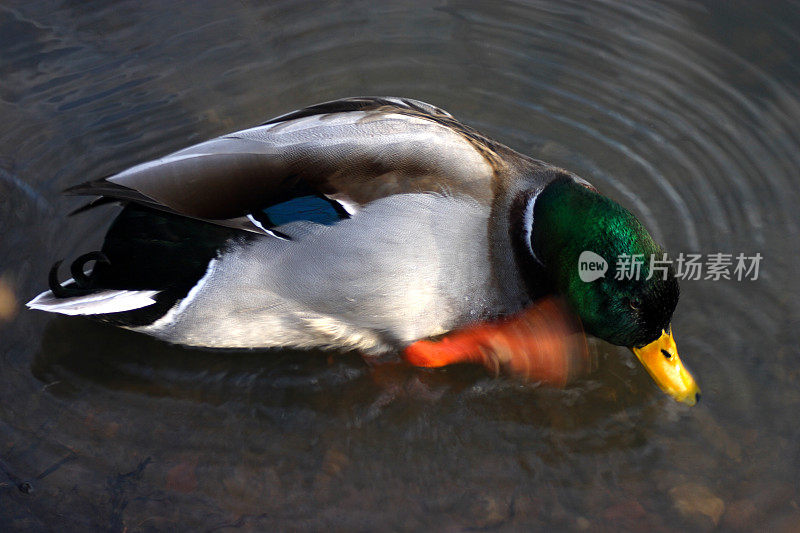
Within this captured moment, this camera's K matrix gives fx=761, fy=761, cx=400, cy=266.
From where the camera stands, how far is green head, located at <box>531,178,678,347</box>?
3074 mm

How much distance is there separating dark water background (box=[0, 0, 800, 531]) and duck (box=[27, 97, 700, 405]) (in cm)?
32

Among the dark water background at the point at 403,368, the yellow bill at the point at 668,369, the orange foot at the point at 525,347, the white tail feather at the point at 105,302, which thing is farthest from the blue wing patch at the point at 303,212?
the yellow bill at the point at 668,369

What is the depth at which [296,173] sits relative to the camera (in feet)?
9.84

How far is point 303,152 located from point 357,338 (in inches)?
36.2

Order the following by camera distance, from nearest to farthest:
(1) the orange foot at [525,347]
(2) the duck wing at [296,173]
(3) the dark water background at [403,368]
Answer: (2) the duck wing at [296,173] < (3) the dark water background at [403,368] < (1) the orange foot at [525,347]

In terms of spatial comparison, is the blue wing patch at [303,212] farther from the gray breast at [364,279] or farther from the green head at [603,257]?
the green head at [603,257]

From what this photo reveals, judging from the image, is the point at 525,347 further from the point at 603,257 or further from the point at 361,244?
the point at 361,244

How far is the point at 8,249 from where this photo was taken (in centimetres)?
395

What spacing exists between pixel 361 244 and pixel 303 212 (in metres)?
0.26

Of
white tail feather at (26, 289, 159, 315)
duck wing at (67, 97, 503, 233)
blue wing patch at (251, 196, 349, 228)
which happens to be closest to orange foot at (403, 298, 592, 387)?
duck wing at (67, 97, 503, 233)

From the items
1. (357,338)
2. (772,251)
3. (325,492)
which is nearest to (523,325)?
(357,338)

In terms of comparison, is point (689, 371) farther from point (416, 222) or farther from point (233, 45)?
point (233, 45)

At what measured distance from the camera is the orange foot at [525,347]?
3451 mm

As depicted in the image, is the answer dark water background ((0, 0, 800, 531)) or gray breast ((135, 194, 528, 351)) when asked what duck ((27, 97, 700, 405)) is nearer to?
gray breast ((135, 194, 528, 351))
